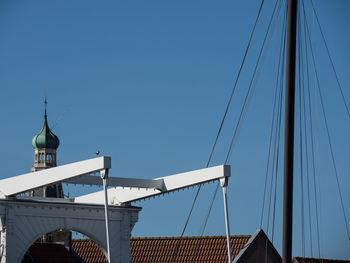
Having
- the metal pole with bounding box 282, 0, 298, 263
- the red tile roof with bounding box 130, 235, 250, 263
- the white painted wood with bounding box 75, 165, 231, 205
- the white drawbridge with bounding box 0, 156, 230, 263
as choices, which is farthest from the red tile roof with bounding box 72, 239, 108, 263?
the metal pole with bounding box 282, 0, 298, 263

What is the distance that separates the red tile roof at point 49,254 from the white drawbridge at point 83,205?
7.84 metres

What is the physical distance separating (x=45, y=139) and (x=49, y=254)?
171 feet

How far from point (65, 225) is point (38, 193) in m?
58.2

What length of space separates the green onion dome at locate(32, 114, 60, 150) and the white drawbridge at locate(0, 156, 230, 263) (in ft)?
197

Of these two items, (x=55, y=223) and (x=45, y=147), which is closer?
(x=55, y=223)

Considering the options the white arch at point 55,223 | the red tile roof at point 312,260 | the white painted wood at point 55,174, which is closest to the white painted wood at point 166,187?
the white arch at point 55,223

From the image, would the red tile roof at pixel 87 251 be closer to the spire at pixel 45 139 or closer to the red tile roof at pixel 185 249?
the red tile roof at pixel 185 249

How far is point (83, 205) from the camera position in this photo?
33.2 m

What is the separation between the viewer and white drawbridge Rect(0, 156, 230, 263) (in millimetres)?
28109

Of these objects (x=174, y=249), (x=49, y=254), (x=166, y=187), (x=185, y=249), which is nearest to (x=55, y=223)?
(x=166, y=187)

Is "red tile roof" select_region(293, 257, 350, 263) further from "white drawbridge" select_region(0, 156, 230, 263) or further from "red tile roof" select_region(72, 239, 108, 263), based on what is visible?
"white drawbridge" select_region(0, 156, 230, 263)

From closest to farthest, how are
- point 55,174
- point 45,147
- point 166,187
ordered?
1. point 55,174
2. point 166,187
3. point 45,147

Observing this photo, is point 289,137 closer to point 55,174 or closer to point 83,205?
point 55,174

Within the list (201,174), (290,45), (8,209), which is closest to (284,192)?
(290,45)
